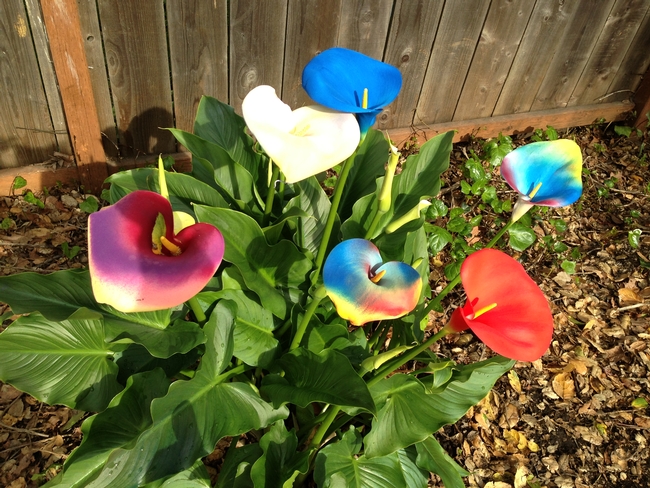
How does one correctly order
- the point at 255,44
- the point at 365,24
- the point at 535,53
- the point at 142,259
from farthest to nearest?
the point at 535,53, the point at 365,24, the point at 255,44, the point at 142,259

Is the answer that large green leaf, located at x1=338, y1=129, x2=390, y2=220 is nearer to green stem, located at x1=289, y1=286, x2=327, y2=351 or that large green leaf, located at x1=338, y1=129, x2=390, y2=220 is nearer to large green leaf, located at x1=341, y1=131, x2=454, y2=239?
large green leaf, located at x1=341, y1=131, x2=454, y2=239

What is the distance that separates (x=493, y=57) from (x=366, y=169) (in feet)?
4.85

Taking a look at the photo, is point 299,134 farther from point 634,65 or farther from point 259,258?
point 634,65

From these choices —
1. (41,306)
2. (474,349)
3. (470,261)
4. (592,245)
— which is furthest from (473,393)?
(592,245)

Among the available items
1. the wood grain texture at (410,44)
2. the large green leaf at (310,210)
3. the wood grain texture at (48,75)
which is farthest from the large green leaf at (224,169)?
the wood grain texture at (410,44)

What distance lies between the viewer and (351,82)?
117 cm

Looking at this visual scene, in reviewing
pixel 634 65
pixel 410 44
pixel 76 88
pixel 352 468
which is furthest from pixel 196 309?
pixel 634 65

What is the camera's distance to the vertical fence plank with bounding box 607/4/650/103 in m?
2.98

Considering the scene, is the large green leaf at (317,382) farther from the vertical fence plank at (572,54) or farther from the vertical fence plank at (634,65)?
the vertical fence plank at (634,65)

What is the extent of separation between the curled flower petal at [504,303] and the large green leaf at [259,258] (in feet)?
1.60

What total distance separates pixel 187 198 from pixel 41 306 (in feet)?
1.52

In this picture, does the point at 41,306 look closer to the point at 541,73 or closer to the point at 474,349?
the point at 474,349

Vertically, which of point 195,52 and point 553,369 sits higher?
point 195,52

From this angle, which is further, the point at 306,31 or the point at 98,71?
the point at 306,31
